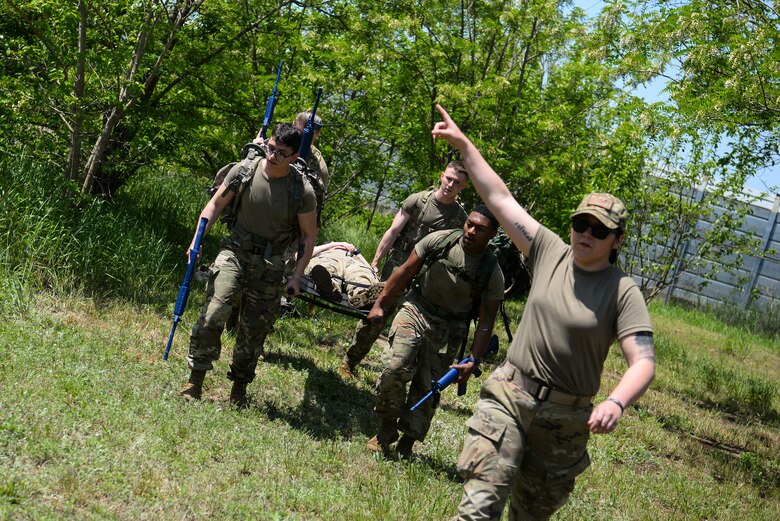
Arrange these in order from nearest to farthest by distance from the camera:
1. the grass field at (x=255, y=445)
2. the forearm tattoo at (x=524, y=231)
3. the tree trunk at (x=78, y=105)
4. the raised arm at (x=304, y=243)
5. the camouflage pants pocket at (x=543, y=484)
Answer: the camouflage pants pocket at (x=543, y=484) < the forearm tattoo at (x=524, y=231) < the grass field at (x=255, y=445) < the raised arm at (x=304, y=243) < the tree trunk at (x=78, y=105)

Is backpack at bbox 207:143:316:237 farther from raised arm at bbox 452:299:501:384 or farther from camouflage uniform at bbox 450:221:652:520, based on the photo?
camouflage uniform at bbox 450:221:652:520

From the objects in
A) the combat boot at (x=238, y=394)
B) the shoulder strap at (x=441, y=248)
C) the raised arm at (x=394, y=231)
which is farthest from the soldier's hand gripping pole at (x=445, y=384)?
the raised arm at (x=394, y=231)

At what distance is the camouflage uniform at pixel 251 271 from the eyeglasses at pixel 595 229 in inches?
112

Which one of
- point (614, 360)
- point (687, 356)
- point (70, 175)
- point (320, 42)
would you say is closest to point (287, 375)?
point (70, 175)

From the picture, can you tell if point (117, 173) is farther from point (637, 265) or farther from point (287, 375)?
point (637, 265)

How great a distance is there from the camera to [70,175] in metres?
9.92

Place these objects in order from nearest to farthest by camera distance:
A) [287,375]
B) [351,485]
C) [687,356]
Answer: [351,485], [287,375], [687,356]

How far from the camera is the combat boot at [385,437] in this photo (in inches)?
261

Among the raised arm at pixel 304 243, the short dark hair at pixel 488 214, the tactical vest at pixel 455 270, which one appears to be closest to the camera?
the short dark hair at pixel 488 214

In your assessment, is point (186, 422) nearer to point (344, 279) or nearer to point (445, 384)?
point (445, 384)

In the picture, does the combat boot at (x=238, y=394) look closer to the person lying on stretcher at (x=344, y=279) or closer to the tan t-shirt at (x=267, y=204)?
the tan t-shirt at (x=267, y=204)

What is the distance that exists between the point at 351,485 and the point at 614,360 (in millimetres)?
8949

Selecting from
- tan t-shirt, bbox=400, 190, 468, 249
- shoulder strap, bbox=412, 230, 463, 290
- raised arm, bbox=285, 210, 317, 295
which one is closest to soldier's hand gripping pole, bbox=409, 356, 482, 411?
shoulder strap, bbox=412, 230, 463, 290

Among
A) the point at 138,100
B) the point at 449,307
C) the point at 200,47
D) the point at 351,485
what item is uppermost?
the point at 200,47
